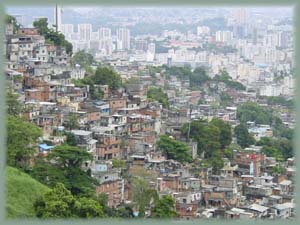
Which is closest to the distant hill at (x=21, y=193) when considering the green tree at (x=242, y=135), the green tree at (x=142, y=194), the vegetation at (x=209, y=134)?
the green tree at (x=142, y=194)

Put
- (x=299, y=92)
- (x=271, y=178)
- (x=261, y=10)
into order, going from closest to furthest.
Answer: (x=299, y=92) < (x=261, y=10) < (x=271, y=178)

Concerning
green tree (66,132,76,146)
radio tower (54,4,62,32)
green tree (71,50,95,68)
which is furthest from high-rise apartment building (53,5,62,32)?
green tree (66,132,76,146)

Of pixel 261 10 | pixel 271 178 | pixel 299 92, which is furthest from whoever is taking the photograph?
pixel 271 178

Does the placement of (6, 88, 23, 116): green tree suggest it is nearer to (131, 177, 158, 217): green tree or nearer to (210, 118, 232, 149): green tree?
(131, 177, 158, 217): green tree

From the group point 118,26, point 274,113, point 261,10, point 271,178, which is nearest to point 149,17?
point 118,26

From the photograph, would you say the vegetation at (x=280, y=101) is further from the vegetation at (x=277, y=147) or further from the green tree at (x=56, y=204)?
the green tree at (x=56, y=204)

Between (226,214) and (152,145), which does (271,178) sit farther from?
(152,145)
